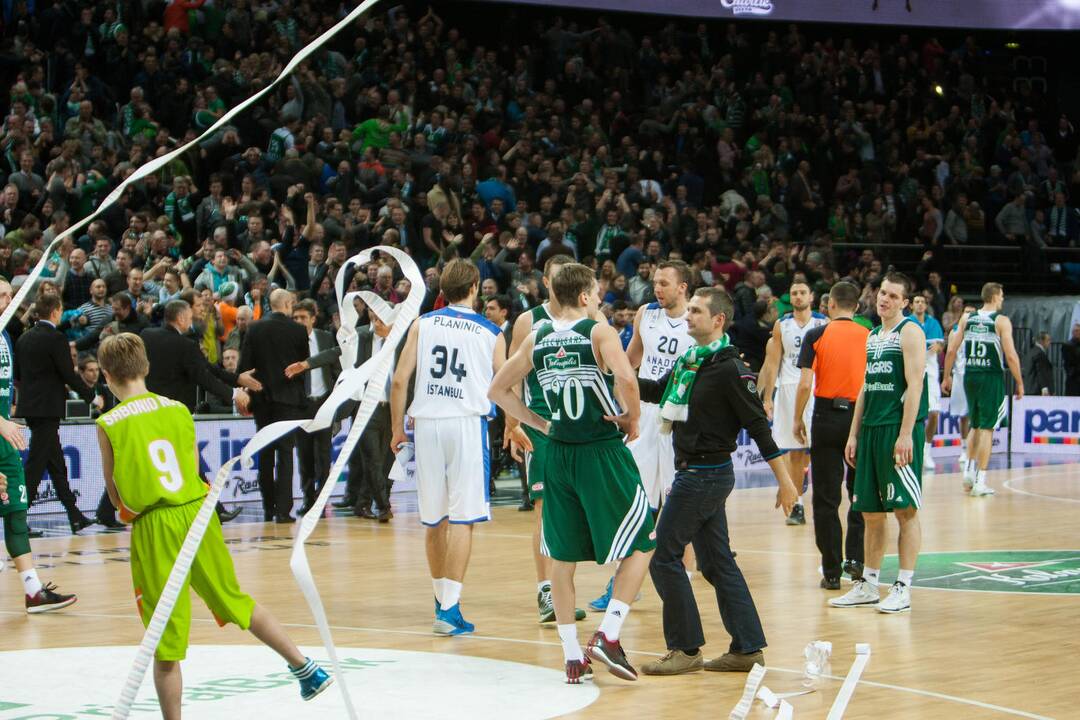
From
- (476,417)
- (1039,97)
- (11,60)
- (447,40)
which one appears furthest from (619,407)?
(1039,97)

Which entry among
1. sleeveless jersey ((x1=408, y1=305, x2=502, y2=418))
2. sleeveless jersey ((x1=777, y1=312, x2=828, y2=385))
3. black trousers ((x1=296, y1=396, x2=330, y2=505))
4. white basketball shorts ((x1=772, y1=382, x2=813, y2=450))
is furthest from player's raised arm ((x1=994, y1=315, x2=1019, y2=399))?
sleeveless jersey ((x1=408, y1=305, x2=502, y2=418))

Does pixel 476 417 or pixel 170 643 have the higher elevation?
pixel 476 417

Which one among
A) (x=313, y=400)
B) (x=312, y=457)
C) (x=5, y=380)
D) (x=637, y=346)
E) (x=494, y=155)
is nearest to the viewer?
(x=5, y=380)

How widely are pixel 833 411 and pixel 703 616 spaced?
189 centimetres

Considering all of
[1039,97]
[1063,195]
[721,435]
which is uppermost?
[1039,97]

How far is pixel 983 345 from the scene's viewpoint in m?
17.2

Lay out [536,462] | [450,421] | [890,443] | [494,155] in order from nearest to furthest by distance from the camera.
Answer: [450,421] → [890,443] → [536,462] → [494,155]

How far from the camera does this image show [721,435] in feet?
25.1

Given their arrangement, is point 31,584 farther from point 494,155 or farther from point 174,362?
point 494,155

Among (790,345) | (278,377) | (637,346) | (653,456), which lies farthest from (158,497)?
(790,345)

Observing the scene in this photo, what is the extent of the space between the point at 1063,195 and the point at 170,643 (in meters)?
26.0

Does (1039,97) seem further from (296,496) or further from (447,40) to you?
(296,496)

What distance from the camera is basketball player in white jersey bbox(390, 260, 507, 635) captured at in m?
8.73

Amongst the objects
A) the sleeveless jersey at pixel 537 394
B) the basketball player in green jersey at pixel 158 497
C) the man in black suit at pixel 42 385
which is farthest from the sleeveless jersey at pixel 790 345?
the basketball player in green jersey at pixel 158 497
